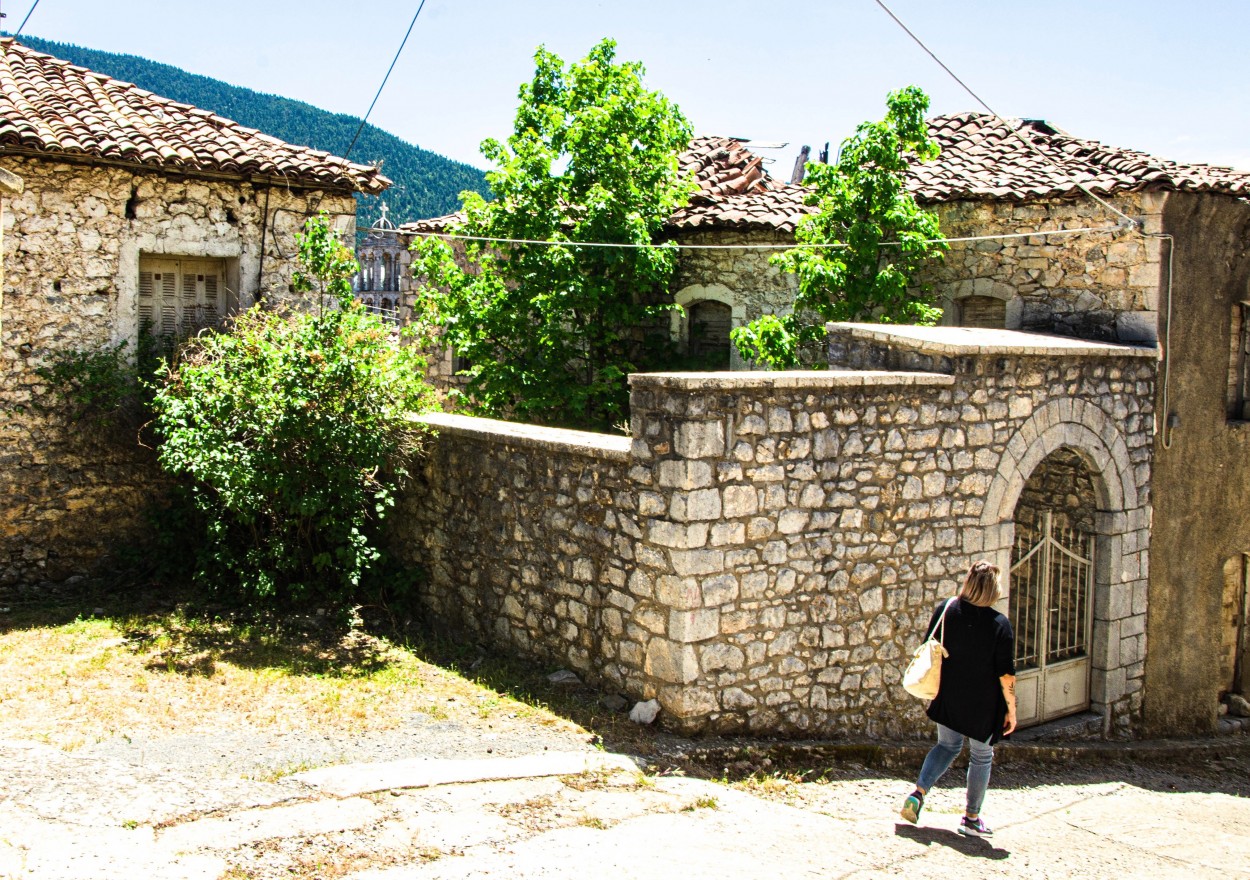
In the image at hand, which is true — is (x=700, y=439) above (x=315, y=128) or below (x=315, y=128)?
below

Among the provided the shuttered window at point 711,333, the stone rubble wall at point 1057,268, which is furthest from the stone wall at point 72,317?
the stone rubble wall at point 1057,268

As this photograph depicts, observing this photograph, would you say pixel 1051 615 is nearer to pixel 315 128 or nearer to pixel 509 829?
A: pixel 509 829

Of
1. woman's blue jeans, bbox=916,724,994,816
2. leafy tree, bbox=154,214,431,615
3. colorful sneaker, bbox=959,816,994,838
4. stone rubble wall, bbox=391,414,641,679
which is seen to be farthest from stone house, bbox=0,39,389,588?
colorful sneaker, bbox=959,816,994,838

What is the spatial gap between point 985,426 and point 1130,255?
140 inches

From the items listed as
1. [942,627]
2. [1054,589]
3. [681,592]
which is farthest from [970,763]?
[1054,589]

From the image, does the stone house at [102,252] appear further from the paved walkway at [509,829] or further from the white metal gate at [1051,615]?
the white metal gate at [1051,615]

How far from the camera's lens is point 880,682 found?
8.05 metres

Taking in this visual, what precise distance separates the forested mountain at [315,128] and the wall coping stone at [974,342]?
16961mm

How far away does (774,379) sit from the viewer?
721 cm

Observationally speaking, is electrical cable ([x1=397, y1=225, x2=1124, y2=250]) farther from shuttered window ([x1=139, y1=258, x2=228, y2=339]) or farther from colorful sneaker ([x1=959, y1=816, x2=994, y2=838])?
colorful sneaker ([x1=959, y1=816, x2=994, y2=838])

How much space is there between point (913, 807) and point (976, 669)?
0.88 meters

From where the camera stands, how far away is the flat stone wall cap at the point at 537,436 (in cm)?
752

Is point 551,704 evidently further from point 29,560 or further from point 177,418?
point 29,560

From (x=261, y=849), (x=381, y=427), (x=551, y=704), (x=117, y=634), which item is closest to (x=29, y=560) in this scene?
(x=117, y=634)
